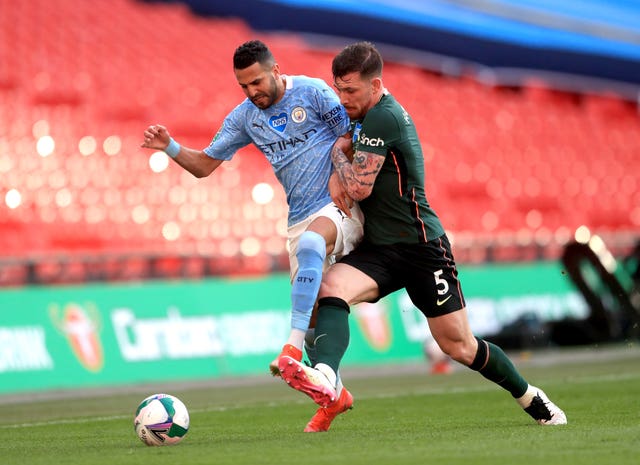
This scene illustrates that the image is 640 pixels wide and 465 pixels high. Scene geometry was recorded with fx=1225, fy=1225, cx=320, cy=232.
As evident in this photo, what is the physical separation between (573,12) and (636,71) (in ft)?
10.7

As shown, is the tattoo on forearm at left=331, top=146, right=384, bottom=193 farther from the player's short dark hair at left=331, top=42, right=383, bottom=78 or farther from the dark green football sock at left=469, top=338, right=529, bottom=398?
the dark green football sock at left=469, top=338, right=529, bottom=398

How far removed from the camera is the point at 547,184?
79.2 feet

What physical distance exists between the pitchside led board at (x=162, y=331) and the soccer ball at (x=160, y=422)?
6476mm

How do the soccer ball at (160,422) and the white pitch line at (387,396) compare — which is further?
the white pitch line at (387,396)

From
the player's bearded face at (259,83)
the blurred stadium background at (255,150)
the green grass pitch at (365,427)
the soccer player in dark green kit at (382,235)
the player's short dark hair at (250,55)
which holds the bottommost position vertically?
the blurred stadium background at (255,150)

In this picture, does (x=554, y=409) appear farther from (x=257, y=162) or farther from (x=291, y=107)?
(x=257, y=162)

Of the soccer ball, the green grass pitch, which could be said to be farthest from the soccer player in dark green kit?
the soccer ball

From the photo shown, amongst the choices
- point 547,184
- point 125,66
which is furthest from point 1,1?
point 547,184

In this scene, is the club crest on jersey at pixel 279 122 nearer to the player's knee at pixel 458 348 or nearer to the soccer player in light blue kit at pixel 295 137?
the soccer player in light blue kit at pixel 295 137

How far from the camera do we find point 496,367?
22.0ft

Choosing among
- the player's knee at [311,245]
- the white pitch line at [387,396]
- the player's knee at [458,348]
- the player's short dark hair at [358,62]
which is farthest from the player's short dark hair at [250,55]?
the white pitch line at [387,396]

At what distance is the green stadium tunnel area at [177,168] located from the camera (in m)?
16.0

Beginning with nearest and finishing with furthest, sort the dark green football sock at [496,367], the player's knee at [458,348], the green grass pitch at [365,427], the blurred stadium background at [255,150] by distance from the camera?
the green grass pitch at [365,427]
the player's knee at [458,348]
the dark green football sock at [496,367]
the blurred stadium background at [255,150]

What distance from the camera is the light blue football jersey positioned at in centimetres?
687
